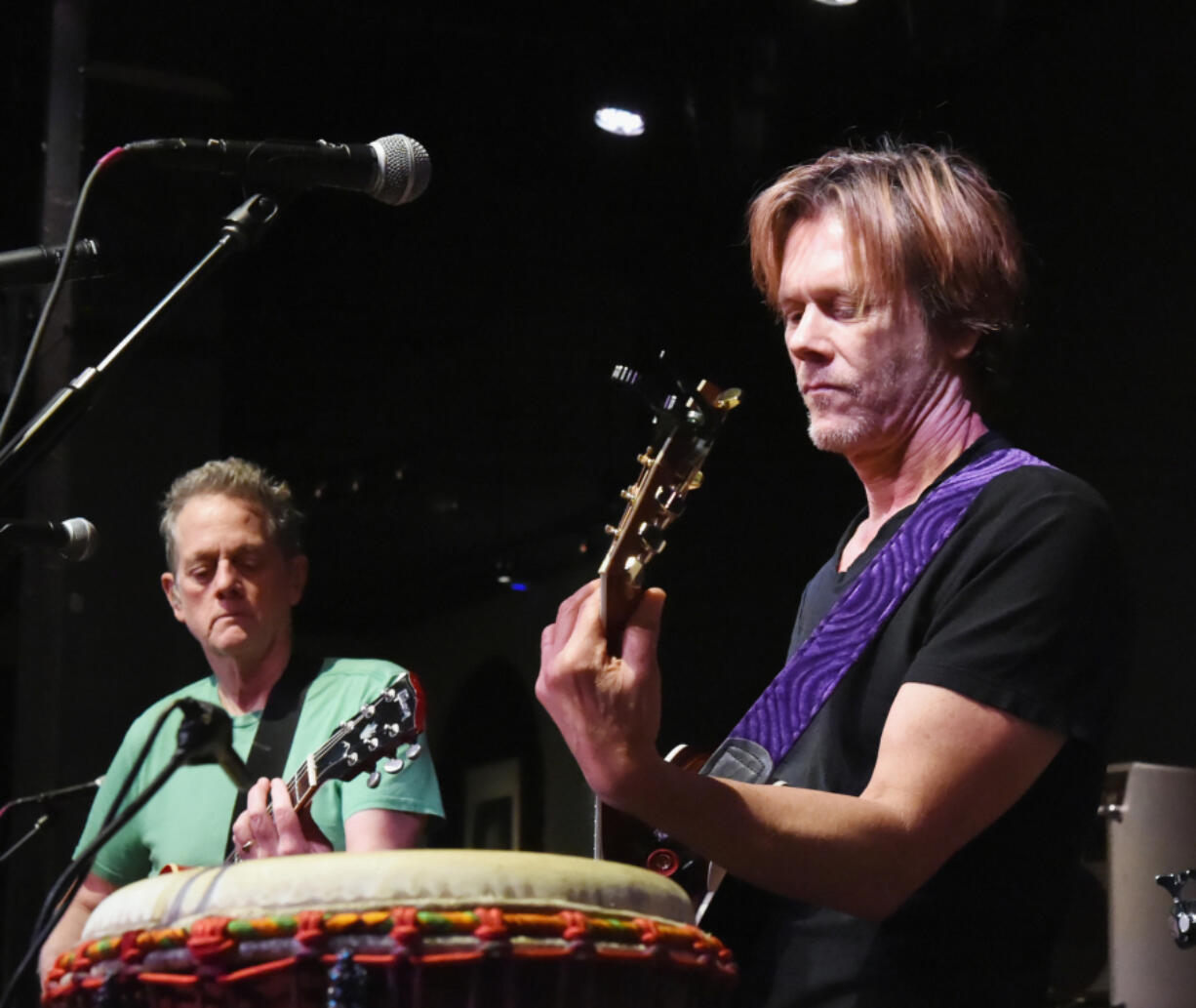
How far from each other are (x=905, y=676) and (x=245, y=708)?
203 centimetres

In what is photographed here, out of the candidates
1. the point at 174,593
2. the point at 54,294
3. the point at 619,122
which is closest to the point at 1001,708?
the point at 54,294

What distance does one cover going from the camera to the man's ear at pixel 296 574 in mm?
3523

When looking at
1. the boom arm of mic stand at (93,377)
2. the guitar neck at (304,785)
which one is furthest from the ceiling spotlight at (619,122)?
the boom arm of mic stand at (93,377)

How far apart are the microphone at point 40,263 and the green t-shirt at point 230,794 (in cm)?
124

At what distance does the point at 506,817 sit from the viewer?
539cm

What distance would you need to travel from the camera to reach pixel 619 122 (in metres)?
4.96

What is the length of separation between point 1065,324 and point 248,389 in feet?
8.87

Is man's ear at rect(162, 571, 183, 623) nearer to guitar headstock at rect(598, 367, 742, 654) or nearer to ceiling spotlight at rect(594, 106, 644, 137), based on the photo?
guitar headstock at rect(598, 367, 742, 654)

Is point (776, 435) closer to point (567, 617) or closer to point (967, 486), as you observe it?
point (967, 486)

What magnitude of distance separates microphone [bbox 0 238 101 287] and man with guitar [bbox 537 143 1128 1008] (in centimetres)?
88

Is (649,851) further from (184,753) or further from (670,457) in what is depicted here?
(184,753)

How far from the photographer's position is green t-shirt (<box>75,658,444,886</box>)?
2963 millimetres

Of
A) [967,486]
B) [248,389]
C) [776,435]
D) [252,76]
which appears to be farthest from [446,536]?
[967,486]

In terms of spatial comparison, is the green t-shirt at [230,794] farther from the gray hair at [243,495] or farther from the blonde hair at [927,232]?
the blonde hair at [927,232]
